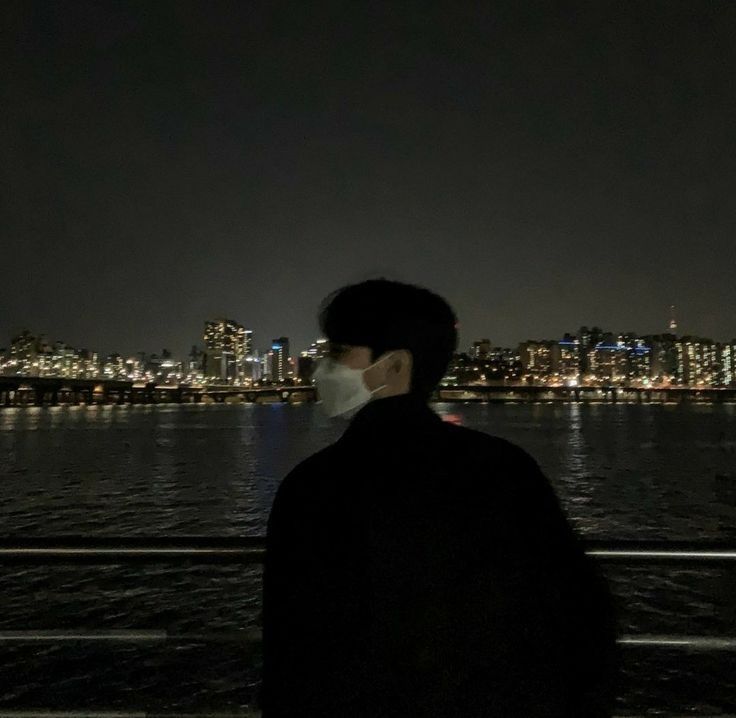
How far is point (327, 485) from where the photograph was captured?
1323 millimetres

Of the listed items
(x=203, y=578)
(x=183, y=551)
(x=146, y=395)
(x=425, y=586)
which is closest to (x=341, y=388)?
(x=425, y=586)

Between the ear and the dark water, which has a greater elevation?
the ear

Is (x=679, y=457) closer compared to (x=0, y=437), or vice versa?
(x=679, y=457)

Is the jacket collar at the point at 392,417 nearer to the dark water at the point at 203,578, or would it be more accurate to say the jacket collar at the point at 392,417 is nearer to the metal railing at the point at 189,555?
the dark water at the point at 203,578

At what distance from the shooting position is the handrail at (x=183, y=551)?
92.0 inches

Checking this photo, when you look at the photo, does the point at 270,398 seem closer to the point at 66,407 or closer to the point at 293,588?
the point at 66,407

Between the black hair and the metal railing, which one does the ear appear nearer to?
the black hair

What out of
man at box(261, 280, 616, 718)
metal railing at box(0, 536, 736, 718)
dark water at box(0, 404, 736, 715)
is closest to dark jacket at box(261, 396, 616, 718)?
man at box(261, 280, 616, 718)

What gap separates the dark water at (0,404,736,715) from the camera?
9.48 metres

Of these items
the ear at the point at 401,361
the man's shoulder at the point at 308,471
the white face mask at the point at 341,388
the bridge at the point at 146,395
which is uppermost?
the ear at the point at 401,361

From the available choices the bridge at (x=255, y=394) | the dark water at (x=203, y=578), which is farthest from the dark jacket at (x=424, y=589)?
→ the bridge at (x=255, y=394)

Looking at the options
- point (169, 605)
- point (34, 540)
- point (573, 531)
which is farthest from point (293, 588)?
point (169, 605)

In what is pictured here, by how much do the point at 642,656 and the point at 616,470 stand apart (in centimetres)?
2616

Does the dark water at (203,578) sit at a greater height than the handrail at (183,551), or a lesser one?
lesser
